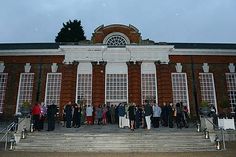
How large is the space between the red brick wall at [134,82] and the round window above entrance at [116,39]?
253cm

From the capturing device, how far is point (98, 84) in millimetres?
23516

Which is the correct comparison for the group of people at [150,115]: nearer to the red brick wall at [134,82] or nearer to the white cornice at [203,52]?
the red brick wall at [134,82]

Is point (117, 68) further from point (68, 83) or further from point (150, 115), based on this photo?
point (150, 115)

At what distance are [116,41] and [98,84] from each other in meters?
4.77

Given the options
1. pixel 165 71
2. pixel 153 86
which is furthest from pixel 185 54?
pixel 153 86

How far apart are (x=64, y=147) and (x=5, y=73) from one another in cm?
1468

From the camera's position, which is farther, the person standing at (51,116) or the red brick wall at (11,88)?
the red brick wall at (11,88)

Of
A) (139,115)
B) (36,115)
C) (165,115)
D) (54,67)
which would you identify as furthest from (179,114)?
(54,67)

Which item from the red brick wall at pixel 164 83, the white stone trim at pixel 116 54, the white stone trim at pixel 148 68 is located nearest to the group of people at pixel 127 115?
the red brick wall at pixel 164 83

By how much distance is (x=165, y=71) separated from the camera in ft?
78.4

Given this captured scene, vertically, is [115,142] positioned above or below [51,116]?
below

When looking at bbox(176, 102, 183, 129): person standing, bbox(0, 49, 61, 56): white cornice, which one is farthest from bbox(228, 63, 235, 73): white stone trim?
bbox(0, 49, 61, 56): white cornice

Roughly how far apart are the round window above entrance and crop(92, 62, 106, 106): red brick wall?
258 centimetres

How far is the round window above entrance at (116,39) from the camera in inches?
992
